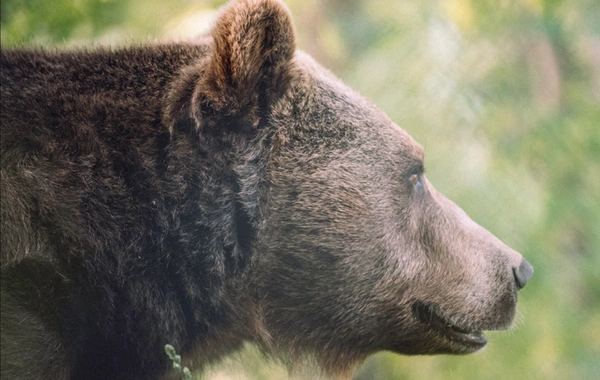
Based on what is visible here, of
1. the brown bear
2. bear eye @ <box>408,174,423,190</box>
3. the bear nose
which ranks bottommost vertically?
the brown bear

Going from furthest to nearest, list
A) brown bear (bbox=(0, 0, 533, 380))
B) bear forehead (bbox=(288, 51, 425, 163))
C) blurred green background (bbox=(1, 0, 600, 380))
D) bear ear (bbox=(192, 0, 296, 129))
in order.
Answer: blurred green background (bbox=(1, 0, 600, 380))
bear forehead (bbox=(288, 51, 425, 163))
bear ear (bbox=(192, 0, 296, 129))
brown bear (bbox=(0, 0, 533, 380))

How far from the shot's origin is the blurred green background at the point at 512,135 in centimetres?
762

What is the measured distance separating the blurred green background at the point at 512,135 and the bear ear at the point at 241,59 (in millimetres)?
3644

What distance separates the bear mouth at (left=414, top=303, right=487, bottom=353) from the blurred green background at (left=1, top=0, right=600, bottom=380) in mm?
3097

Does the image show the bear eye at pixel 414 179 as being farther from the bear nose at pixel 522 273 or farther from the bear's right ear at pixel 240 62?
the bear's right ear at pixel 240 62

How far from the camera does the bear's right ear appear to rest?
362 cm

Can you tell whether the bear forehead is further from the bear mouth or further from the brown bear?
the bear mouth

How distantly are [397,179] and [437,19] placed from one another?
5.06 m

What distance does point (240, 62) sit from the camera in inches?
143

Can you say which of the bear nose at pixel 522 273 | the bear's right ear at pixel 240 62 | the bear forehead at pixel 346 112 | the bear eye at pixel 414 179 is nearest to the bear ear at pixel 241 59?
the bear's right ear at pixel 240 62

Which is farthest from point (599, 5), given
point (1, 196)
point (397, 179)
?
point (1, 196)

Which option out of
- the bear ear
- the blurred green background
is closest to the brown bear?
the bear ear

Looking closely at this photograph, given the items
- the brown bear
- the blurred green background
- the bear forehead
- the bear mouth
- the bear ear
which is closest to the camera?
the brown bear

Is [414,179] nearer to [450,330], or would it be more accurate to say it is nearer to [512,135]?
[450,330]
